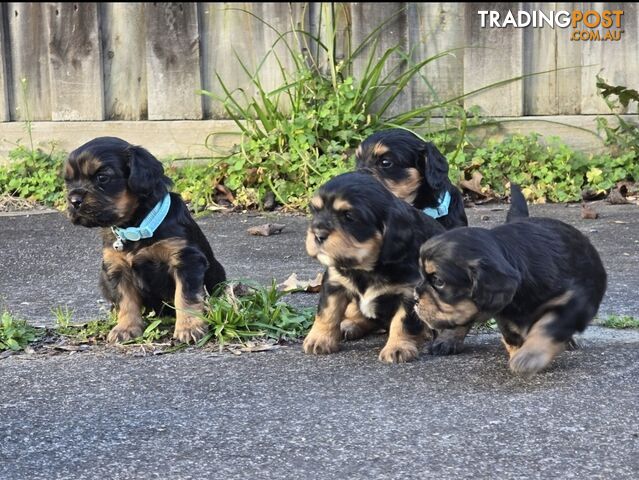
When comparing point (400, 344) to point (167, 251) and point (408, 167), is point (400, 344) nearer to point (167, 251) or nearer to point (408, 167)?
point (167, 251)

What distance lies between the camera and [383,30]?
848 cm

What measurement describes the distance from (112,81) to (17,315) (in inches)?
159

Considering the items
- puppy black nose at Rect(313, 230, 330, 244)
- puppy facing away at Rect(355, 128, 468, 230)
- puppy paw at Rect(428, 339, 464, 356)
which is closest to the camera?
puppy black nose at Rect(313, 230, 330, 244)

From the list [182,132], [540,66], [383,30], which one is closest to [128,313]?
[182,132]

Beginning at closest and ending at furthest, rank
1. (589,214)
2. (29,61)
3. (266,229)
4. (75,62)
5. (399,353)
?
(399,353)
(266,229)
(589,214)
(75,62)
(29,61)

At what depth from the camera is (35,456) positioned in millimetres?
3107

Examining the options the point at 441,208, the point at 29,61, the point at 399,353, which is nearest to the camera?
the point at 399,353

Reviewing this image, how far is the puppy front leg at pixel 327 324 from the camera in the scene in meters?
4.28

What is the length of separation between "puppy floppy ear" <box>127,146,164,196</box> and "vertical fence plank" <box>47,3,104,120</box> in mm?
4141

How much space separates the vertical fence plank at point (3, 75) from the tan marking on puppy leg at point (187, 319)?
4739 millimetres

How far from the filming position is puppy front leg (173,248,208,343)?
14.8 ft

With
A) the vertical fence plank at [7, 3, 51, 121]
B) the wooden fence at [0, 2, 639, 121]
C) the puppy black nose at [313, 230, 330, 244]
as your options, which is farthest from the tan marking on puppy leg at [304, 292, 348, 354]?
the vertical fence plank at [7, 3, 51, 121]

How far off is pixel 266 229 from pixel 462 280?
3.51 metres

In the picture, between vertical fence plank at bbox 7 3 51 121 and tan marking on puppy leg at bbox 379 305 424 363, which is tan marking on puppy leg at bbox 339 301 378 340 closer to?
tan marking on puppy leg at bbox 379 305 424 363
